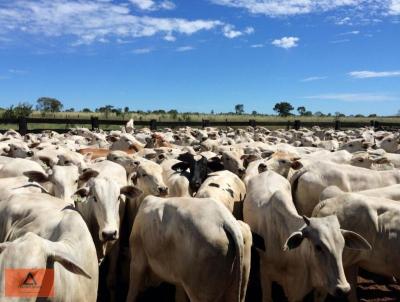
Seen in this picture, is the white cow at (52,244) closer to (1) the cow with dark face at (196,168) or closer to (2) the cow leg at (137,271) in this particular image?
(2) the cow leg at (137,271)

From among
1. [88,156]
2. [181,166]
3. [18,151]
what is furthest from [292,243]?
[18,151]

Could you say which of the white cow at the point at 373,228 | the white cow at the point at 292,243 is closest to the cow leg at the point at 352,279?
the white cow at the point at 373,228

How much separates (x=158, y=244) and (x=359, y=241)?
7.28ft

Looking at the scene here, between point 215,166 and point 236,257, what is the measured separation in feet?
14.7

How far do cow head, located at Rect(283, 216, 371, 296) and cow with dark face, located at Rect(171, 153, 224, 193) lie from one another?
3130 millimetres

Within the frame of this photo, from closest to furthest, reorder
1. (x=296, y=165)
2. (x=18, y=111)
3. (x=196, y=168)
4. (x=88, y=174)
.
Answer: (x=88, y=174) → (x=196, y=168) → (x=296, y=165) → (x=18, y=111)

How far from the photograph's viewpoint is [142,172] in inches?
300

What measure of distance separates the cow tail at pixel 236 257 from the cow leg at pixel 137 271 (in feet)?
3.90

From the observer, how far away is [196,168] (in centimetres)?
824

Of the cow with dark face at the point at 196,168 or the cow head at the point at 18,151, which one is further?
the cow head at the point at 18,151

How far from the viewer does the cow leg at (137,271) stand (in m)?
5.42

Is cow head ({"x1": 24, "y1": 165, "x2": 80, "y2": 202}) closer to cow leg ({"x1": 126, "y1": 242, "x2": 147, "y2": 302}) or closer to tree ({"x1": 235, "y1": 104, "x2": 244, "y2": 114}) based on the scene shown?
cow leg ({"x1": 126, "y1": 242, "x2": 147, "y2": 302})

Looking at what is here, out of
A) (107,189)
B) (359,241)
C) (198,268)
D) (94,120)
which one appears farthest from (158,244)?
(94,120)

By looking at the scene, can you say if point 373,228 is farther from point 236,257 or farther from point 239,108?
point 239,108
